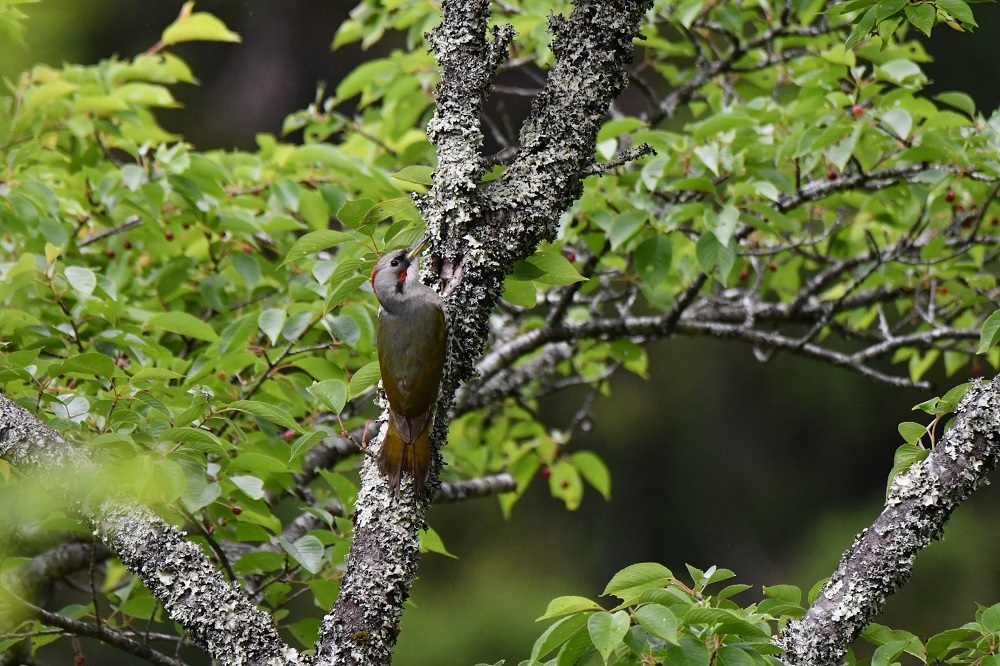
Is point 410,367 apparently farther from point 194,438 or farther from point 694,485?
point 694,485

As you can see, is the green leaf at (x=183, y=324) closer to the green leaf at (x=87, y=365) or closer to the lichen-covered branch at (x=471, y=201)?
the green leaf at (x=87, y=365)

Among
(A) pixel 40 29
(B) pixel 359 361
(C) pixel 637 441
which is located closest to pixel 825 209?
(B) pixel 359 361

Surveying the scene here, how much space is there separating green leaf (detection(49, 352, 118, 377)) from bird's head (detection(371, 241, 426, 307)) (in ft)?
1.70

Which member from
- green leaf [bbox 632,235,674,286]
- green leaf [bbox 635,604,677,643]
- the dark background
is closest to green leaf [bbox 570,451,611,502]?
green leaf [bbox 632,235,674,286]

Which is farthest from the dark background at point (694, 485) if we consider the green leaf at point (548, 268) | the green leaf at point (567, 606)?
the green leaf at point (567, 606)

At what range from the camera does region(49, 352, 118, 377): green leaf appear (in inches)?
69.0

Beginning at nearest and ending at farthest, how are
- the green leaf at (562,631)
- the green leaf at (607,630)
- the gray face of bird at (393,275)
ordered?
1. the green leaf at (607,630)
2. the green leaf at (562,631)
3. the gray face of bird at (393,275)

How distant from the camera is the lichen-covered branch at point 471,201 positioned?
1562mm

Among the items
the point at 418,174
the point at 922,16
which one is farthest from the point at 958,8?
the point at 418,174

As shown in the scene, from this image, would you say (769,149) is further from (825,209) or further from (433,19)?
(433,19)

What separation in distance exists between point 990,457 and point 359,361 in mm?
1622

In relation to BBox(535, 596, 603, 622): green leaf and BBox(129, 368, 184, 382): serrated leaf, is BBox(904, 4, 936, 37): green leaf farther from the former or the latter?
BBox(129, 368, 184, 382): serrated leaf

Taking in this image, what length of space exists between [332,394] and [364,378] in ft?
0.22

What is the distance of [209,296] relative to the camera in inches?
108
